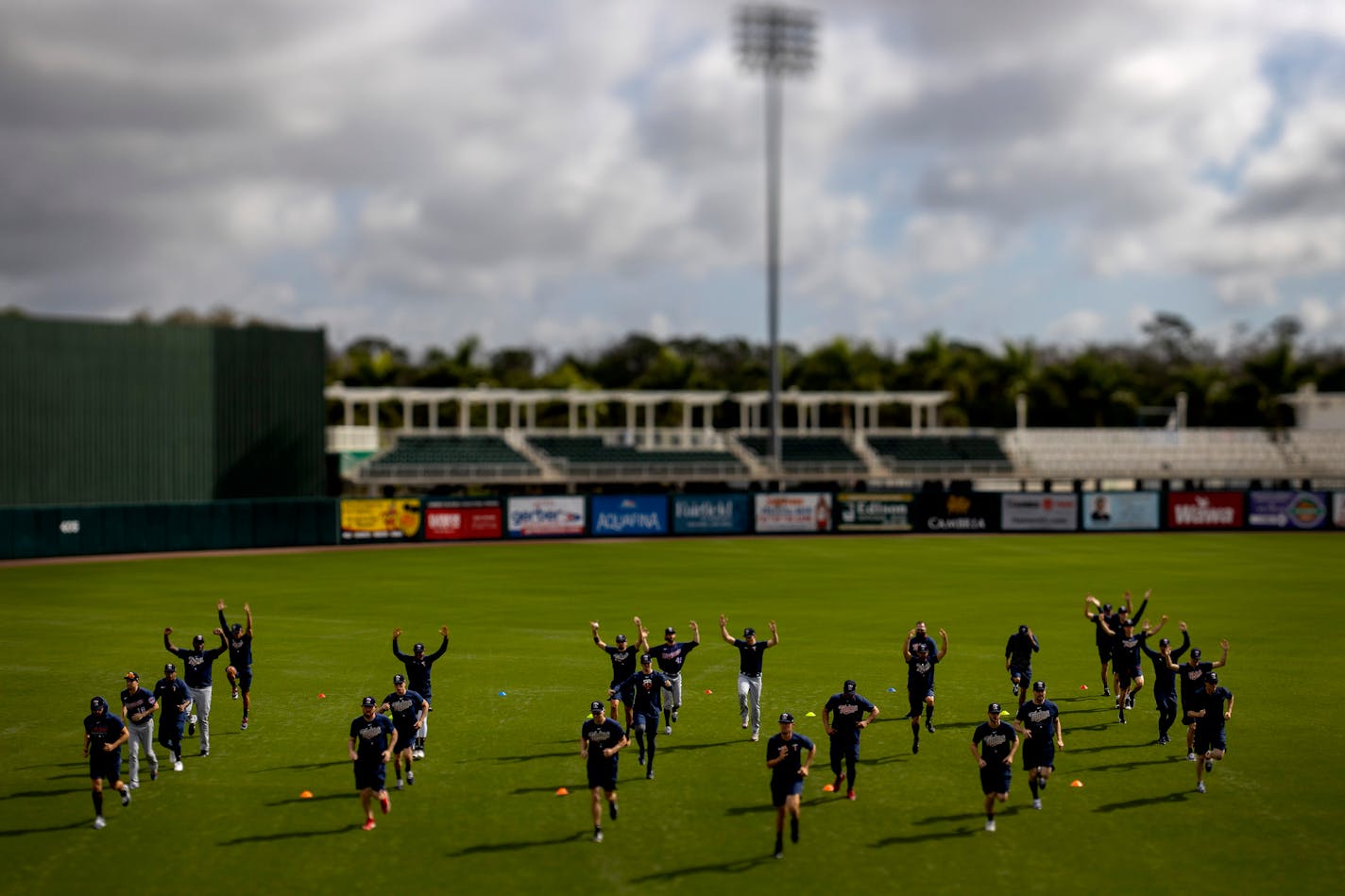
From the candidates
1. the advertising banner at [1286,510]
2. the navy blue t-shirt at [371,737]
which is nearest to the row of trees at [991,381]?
the advertising banner at [1286,510]

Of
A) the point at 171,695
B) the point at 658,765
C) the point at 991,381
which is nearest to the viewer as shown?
the point at 171,695

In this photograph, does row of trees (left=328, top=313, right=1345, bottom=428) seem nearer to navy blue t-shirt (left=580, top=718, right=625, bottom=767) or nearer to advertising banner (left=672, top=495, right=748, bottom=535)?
advertising banner (left=672, top=495, right=748, bottom=535)

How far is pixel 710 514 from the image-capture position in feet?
185

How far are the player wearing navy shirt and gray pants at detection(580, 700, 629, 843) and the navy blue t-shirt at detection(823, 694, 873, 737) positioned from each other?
2802mm

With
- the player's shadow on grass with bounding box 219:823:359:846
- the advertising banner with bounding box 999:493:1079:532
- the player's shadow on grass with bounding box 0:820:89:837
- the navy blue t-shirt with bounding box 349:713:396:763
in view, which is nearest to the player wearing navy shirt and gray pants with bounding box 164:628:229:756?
the player's shadow on grass with bounding box 0:820:89:837

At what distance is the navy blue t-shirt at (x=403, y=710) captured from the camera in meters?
14.5

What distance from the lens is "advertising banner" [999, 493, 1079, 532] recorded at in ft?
188

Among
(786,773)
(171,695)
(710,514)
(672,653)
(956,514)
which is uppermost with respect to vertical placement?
(710,514)

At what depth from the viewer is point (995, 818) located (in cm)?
1353

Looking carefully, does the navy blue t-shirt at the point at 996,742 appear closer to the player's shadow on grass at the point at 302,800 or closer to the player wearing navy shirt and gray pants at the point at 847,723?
the player wearing navy shirt and gray pants at the point at 847,723

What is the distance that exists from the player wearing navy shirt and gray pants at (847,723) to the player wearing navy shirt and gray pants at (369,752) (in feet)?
17.5

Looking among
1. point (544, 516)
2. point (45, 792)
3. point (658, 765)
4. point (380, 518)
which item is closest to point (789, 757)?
point (658, 765)

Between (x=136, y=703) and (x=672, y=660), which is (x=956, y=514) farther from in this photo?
(x=136, y=703)

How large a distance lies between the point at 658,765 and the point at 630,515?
130 feet
